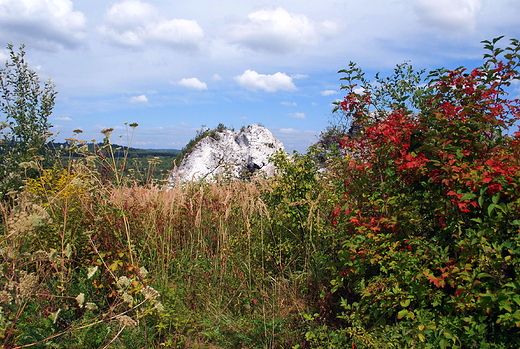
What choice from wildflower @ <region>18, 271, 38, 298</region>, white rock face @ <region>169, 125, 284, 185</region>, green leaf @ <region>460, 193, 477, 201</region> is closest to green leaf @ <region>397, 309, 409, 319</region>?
green leaf @ <region>460, 193, 477, 201</region>

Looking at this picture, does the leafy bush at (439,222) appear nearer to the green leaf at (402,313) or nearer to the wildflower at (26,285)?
the green leaf at (402,313)

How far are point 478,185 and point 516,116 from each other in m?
0.90

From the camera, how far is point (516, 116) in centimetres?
310

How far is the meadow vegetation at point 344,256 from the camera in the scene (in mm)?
2715

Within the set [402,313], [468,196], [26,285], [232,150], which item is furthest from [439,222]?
[232,150]

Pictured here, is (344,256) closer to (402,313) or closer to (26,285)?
(402,313)

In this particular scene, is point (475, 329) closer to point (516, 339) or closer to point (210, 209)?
point (516, 339)

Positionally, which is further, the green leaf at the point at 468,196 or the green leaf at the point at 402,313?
the green leaf at the point at 402,313

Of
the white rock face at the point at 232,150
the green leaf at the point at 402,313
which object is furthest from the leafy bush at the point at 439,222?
the white rock face at the point at 232,150

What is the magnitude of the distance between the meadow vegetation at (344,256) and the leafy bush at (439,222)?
0.04 feet

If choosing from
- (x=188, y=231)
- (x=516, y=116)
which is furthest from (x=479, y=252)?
(x=188, y=231)

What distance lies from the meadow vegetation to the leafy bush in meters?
0.01

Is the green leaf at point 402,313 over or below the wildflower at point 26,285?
below

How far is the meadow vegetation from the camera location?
107 inches
